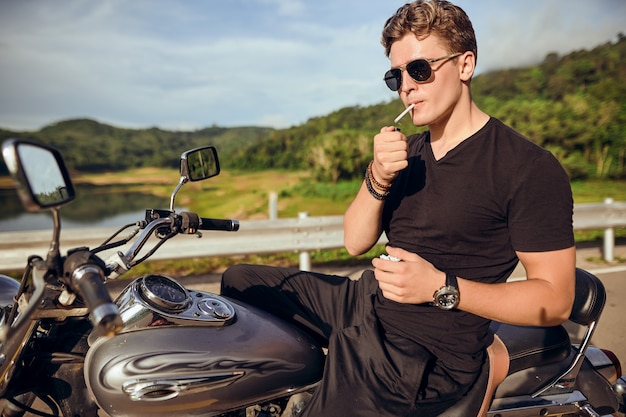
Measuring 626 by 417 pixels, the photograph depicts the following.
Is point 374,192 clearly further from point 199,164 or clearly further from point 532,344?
point 532,344

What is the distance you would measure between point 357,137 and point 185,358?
910 cm

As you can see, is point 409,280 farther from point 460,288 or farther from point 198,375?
point 198,375

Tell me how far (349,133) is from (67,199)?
941cm

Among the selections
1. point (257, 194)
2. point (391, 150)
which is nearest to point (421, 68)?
point (391, 150)

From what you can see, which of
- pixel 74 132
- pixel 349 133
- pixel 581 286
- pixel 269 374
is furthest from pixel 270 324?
pixel 74 132

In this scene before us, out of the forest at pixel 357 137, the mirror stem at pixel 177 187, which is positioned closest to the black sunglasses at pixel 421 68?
the mirror stem at pixel 177 187

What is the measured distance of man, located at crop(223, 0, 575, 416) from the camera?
155cm

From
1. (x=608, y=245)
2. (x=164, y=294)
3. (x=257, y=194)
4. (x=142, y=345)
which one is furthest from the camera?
(x=257, y=194)

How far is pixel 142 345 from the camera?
1369 millimetres

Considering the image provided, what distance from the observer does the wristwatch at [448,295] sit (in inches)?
61.3

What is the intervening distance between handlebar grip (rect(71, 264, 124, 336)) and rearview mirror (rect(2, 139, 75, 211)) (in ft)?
0.57

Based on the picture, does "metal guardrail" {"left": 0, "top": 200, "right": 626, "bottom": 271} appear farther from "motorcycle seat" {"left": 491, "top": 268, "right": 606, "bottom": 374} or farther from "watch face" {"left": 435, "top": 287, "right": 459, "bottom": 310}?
"watch face" {"left": 435, "top": 287, "right": 459, "bottom": 310}

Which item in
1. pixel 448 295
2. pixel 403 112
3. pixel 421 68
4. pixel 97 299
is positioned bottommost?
pixel 448 295

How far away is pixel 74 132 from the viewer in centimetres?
1131
